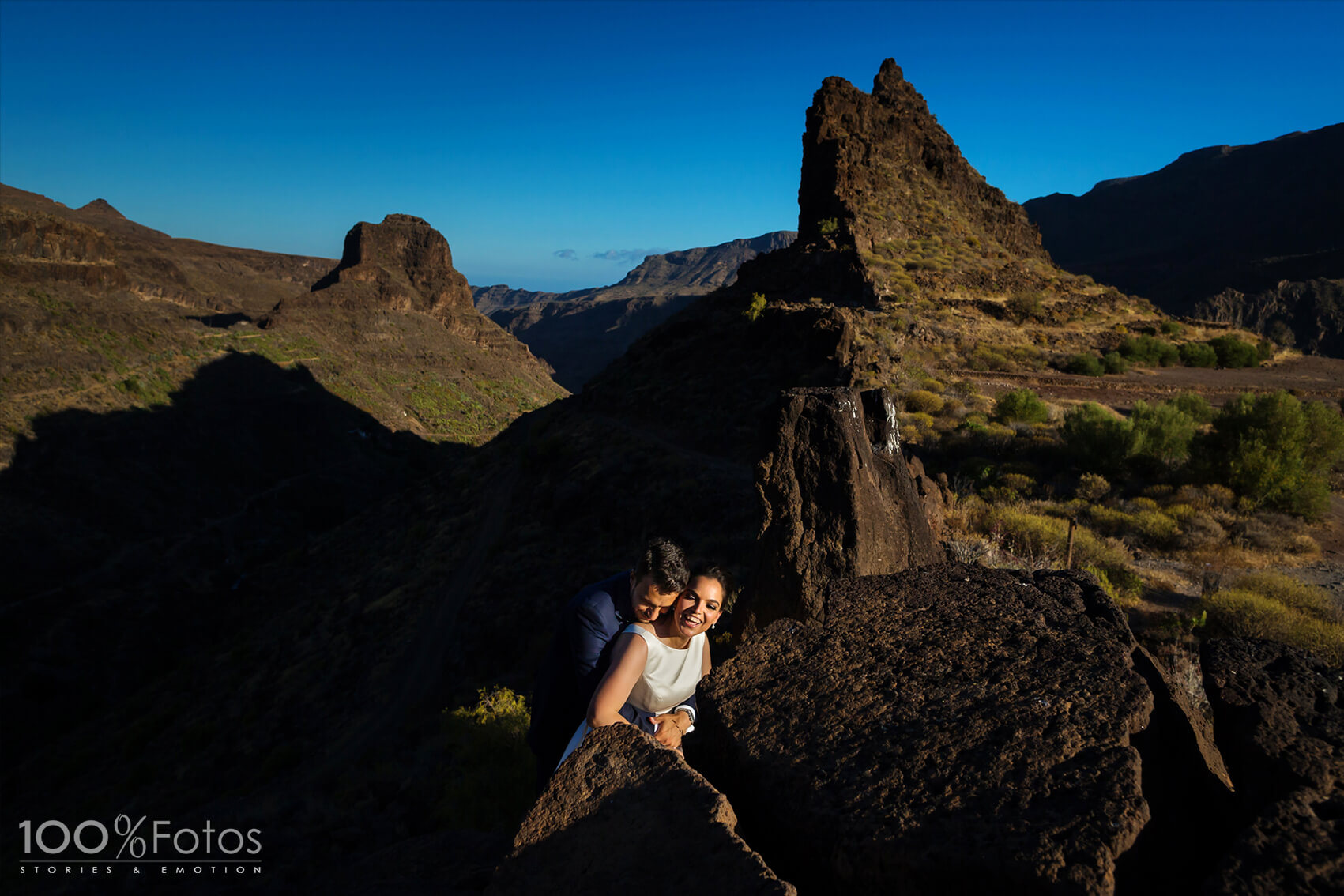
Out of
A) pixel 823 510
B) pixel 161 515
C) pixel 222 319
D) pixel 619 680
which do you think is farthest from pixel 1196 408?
pixel 222 319

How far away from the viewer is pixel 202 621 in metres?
30.8

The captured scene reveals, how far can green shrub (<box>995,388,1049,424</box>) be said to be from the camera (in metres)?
21.1

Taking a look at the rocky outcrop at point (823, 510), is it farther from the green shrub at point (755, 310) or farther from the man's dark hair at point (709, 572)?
the green shrub at point (755, 310)

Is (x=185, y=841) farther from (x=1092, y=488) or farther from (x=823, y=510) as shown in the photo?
(x=1092, y=488)

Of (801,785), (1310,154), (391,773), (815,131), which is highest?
(1310,154)

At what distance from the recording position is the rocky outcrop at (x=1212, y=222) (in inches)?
3282

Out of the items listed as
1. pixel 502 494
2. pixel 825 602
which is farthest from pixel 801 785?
pixel 502 494

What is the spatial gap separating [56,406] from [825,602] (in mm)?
57002

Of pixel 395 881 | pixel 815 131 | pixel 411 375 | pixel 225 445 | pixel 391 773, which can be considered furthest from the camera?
pixel 411 375

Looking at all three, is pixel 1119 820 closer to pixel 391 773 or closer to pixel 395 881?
pixel 395 881

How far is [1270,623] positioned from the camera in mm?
8258

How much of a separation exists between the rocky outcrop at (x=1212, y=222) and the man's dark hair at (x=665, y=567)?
9655 cm

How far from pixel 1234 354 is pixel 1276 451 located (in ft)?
83.7

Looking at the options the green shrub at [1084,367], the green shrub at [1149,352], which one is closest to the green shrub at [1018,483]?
the green shrub at [1084,367]
